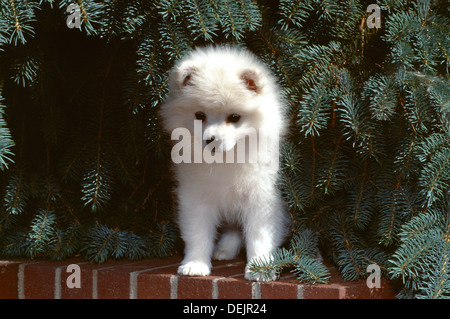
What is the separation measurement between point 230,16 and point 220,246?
1.09 metres

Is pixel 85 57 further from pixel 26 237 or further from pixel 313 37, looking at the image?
pixel 313 37

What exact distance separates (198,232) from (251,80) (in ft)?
2.28

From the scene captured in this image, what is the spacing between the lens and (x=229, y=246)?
2.56 m

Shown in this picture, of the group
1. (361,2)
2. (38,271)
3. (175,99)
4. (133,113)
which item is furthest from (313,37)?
(38,271)

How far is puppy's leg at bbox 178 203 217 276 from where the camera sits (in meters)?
2.29

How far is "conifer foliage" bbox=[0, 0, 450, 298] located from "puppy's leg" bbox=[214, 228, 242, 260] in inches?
9.1

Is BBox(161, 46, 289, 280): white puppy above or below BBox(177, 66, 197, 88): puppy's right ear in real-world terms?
below

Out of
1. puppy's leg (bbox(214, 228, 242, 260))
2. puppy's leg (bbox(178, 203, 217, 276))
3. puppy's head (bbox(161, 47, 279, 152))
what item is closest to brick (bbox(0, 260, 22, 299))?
puppy's leg (bbox(178, 203, 217, 276))

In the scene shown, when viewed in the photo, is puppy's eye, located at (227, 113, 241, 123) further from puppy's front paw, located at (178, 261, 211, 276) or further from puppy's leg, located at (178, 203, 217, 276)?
puppy's front paw, located at (178, 261, 211, 276)

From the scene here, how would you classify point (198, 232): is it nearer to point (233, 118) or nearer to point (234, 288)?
point (234, 288)

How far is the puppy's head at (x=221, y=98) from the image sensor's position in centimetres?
207

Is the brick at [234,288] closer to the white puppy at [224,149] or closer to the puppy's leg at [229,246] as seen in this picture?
the white puppy at [224,149]

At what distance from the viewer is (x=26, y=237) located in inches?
100

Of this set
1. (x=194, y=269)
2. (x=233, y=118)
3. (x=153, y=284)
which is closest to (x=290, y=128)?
(x=233, y=118)
